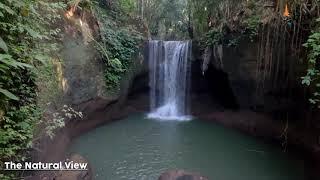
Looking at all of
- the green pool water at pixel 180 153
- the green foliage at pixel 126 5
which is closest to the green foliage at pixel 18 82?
the green pool water at pixel 180 153

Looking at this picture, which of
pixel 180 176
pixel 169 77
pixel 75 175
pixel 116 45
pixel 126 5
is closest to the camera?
pixel 75 175

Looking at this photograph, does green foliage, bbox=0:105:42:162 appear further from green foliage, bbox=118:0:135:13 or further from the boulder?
green foliage, bbox=118:0:135:13

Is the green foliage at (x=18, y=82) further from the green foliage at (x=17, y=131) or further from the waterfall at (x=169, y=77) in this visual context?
the waterfall at (x=169, y=77)

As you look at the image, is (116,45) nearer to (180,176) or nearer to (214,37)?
(214,37)

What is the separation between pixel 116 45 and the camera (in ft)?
36.7

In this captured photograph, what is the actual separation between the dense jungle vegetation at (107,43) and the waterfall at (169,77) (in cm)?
93

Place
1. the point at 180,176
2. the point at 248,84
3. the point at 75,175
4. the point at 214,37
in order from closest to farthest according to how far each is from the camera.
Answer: the point at 75,175
the point at 180,176
the point at 248,84
the point at 214,37

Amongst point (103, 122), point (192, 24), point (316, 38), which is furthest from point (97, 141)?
point (192, 24)

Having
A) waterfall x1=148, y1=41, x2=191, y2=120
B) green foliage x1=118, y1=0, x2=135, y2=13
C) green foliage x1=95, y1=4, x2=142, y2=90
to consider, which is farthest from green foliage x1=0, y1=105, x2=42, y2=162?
green foliage x1=118, y1=0, x2=135, y2=13

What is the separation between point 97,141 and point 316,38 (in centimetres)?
606

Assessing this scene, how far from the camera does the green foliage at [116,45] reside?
35.0ft

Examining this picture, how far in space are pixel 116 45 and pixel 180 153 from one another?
4659 mm

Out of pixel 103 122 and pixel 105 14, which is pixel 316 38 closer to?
pixel 103 122

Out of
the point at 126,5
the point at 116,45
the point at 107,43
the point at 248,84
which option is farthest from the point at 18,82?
the point at 126,5
